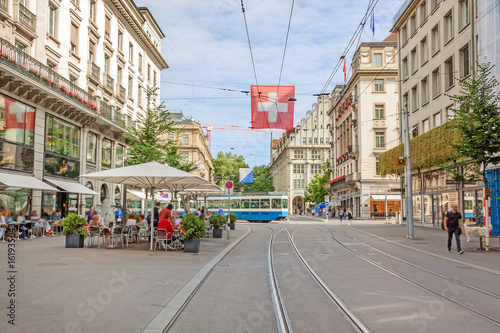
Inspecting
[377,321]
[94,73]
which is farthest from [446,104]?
[377,321]

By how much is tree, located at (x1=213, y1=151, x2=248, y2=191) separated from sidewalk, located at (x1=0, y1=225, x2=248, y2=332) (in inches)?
3545

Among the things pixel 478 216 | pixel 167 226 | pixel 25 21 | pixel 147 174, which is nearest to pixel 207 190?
pixel 167 226

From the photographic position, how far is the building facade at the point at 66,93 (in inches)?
888

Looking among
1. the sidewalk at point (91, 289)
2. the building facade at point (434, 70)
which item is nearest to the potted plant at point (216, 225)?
the sidewalk at point (91, 289)

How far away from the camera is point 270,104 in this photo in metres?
22.8

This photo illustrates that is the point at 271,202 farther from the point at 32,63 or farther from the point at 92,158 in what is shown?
the point at 32,63

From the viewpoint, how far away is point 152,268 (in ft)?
38.2

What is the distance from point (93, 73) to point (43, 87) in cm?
981

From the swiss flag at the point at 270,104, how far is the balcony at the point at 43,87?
1090cm

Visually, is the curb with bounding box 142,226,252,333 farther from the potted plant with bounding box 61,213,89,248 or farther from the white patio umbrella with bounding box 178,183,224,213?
the white patio umbrella with bounding box 178,183,224,213

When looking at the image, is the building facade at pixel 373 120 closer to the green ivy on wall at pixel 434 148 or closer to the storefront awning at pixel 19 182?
the green ivy on wall at pixel 434 148

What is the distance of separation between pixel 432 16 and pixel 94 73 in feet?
80.0

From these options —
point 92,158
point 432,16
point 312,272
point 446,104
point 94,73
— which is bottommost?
point 312,272

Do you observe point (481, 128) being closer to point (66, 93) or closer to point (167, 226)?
point (167, 226)
